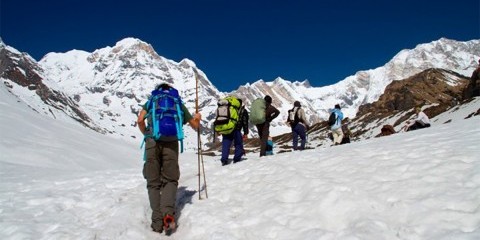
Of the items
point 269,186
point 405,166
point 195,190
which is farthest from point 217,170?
point 405,166

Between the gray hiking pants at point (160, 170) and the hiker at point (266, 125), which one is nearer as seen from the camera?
the gray hiking pants at point (160, 170)

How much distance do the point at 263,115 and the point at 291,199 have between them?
7.57m

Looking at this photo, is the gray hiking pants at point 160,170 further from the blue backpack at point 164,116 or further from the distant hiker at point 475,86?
the distant hiker at point 475,86

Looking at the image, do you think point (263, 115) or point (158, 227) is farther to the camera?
point (263, 115)

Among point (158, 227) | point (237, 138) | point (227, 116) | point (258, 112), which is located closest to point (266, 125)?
point (258, 112)

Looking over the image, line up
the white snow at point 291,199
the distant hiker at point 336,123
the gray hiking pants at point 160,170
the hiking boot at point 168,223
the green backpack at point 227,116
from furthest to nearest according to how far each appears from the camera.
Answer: the distant hiker at point 336,123, the green backpack at point 227,116, the gray hiking pants at point 160,170, the hiking boot at point 168,223, the white snow at point 291,199

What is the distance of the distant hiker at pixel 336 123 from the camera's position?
21.2 meters

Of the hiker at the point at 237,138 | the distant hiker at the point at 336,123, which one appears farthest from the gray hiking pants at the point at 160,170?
the distant hiker at the point at 336,123

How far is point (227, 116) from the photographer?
1484 centimetres

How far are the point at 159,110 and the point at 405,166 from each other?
5529mm

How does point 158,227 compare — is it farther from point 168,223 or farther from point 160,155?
point 160,155

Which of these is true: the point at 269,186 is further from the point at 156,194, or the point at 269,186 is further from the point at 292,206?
the point at 156,194

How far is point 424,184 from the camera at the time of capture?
8578 mm

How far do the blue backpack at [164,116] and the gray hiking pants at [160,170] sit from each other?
0.25m
